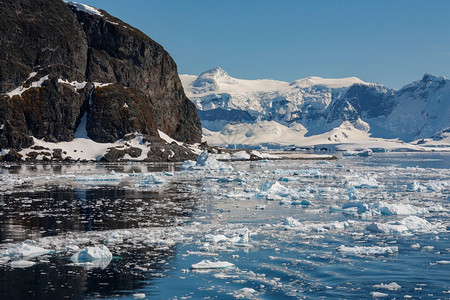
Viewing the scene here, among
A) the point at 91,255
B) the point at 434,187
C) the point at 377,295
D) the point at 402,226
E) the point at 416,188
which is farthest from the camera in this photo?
the point at 434,187

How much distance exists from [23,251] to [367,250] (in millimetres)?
14055

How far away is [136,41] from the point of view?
484 ft

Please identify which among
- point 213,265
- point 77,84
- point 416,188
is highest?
point 77,84

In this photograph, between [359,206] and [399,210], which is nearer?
[399,210]

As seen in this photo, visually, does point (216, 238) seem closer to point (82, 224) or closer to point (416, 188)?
point (82, 224)

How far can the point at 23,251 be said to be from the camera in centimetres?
2103

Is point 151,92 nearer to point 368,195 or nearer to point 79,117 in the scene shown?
point 79,117

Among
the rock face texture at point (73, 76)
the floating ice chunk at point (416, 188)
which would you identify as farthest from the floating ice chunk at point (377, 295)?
the rock face texture at point (73, 76)

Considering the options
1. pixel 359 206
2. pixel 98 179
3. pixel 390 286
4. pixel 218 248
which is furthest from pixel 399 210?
pixel 98 179

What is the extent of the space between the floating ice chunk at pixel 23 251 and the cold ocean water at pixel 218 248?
4 cm

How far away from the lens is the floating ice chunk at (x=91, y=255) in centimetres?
2036

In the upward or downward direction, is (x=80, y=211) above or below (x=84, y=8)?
below

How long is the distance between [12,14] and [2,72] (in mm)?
20015

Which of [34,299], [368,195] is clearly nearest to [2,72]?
[368,195]
